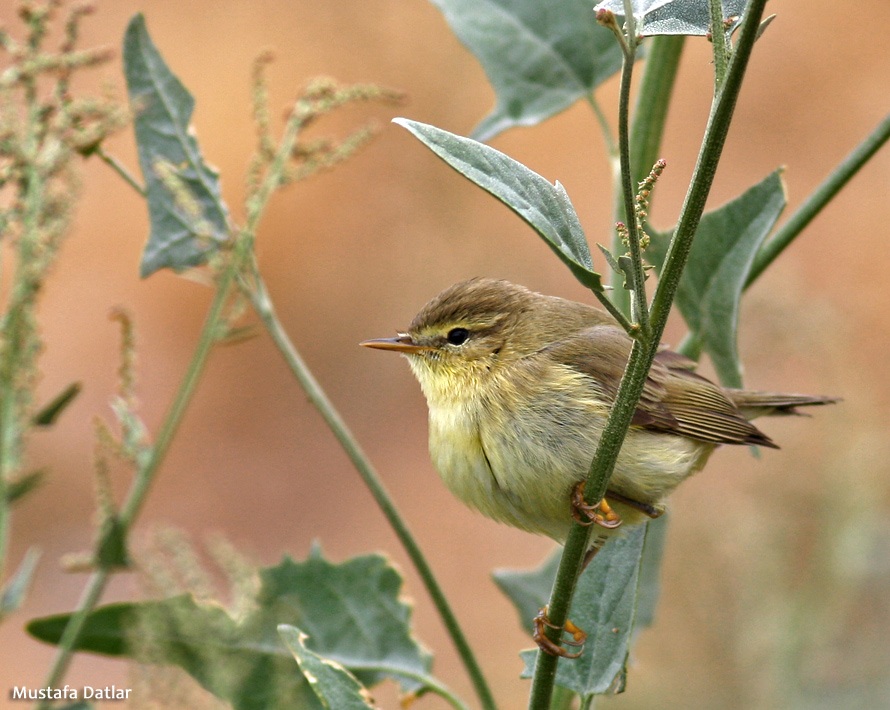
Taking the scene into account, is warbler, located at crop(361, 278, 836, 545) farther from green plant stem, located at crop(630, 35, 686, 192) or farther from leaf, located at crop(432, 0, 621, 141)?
leaf, located at crop(432, 0, 621, 141)

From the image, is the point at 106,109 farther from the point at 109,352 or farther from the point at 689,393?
the point at 109,352

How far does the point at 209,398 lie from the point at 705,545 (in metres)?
6.20

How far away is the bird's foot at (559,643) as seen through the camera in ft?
5.52

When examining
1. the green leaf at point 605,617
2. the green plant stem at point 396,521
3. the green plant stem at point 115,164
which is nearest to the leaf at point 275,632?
the green plant stem at point 396,521

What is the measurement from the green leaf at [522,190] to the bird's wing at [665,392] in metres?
1.29

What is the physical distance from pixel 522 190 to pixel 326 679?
0.96m

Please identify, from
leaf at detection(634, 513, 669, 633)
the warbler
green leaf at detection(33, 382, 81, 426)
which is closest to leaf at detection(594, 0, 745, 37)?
the warbler

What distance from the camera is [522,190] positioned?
1347 millimetres

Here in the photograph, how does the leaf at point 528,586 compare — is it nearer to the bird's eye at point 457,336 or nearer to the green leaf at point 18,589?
the bird's eye at point 457,336

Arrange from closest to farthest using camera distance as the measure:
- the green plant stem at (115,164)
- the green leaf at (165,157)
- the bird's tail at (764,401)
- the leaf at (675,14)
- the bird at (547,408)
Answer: the leaf at (675,14) < the green plant stem at (115,164) < the green leaf at (165,157) < the bird at (547,408) < the bird's tail at (764,401)

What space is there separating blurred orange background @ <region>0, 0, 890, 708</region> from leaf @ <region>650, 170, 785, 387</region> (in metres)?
3.64

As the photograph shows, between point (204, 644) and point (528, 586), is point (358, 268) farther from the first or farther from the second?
point (204, 644)

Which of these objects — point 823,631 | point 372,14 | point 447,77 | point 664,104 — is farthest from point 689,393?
point 372,14

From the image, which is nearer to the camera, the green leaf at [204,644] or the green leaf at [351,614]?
the green leaf at [204,644]
